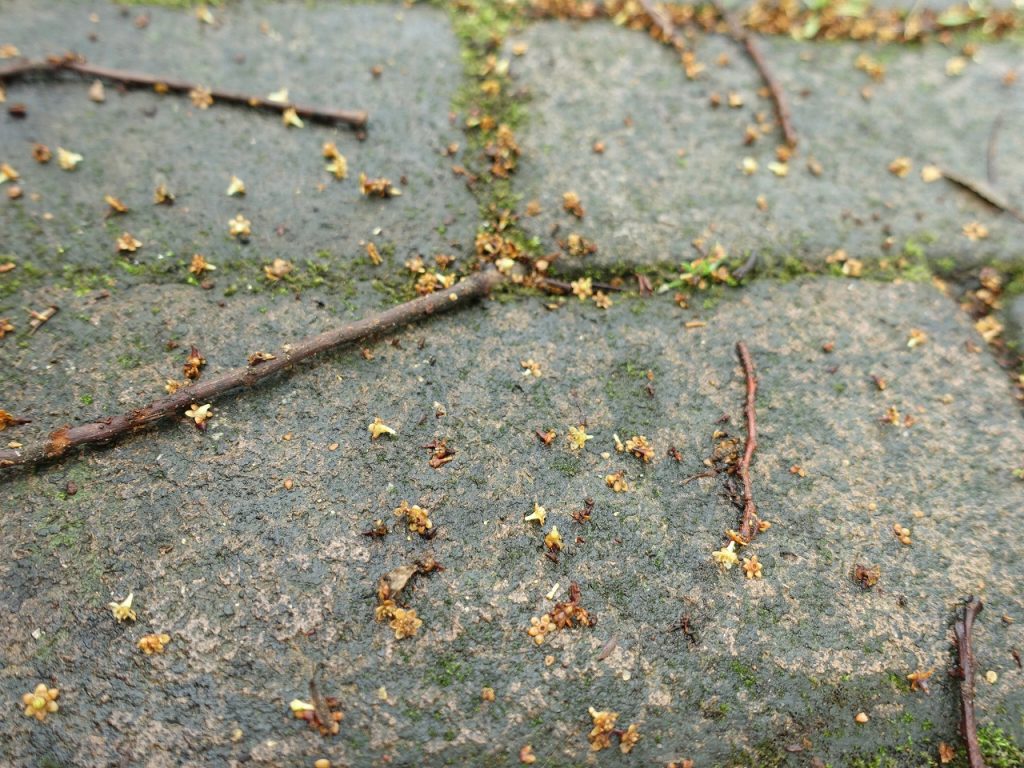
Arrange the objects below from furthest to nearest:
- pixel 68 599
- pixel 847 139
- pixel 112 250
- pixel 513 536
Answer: pixel 847 139 → pixel 112 250 → pixel 513 536 → pixel 68 599

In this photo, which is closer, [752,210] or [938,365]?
[938,365]

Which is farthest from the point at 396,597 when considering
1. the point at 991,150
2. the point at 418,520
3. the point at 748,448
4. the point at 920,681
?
the point at 991,150

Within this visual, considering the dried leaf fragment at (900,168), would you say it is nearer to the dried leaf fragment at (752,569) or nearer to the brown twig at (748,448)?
the brown twig at (748,448)

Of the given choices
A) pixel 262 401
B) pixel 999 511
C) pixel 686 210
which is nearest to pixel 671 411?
pixel 686 210

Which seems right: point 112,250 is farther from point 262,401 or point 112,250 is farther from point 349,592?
point 349,592

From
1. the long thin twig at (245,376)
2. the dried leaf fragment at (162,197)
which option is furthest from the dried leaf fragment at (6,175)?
the long thin twig at (245,376)

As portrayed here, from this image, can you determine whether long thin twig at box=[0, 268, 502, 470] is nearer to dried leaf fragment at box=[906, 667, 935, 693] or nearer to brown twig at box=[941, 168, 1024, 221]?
dried leaf fragment at box=[906, 667, 935, 693]
